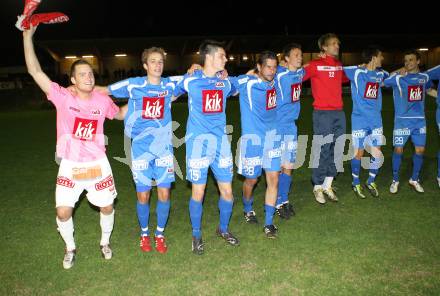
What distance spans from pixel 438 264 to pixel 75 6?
62272 millimetres

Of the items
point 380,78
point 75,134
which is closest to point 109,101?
point 75,134

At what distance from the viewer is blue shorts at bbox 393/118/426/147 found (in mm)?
7730

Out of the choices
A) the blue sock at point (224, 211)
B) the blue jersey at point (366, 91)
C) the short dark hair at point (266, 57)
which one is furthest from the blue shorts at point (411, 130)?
the blue sock at point (224, 211)

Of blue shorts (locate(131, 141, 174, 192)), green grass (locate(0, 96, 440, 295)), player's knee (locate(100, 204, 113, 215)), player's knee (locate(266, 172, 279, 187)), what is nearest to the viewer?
green grass (locate(0, 96, 440, 295))

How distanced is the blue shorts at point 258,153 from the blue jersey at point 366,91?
2.33 m

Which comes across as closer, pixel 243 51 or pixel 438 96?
pixel 438 96

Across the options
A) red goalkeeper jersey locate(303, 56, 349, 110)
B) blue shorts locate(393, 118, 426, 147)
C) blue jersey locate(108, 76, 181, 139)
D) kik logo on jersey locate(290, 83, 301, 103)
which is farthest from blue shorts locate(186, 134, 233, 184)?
blue shorts locate(393, 118, 426, 147)

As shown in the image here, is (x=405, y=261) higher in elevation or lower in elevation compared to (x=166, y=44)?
lower

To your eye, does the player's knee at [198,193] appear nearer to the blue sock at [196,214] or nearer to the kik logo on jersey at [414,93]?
the blue sock at [196,214]

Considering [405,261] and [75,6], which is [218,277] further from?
[75,6]

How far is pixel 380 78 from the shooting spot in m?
7.61

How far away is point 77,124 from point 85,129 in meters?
0.11

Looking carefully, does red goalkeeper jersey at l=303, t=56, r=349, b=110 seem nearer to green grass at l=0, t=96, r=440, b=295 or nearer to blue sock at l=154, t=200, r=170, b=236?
green grass at l=0, t=96, r=440, b=295

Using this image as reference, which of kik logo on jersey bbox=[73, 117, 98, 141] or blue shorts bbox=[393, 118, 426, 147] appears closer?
kik logo on jersey bbox=[73, 117, 98, 141]
